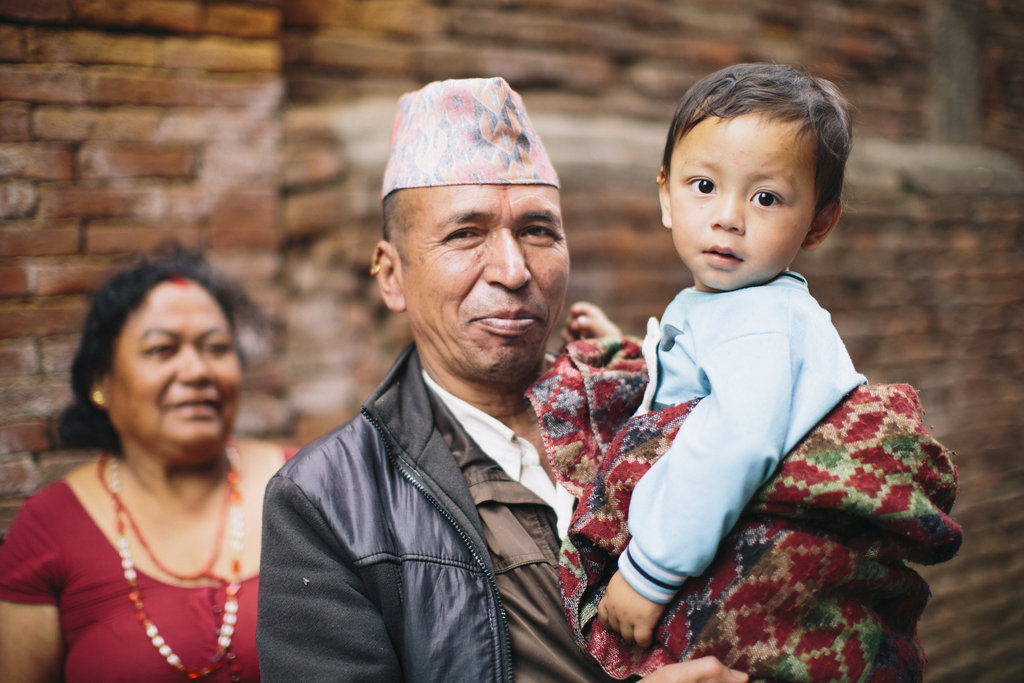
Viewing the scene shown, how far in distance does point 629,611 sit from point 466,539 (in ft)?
1.14

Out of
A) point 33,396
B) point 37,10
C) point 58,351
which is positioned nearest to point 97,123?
point 37,10

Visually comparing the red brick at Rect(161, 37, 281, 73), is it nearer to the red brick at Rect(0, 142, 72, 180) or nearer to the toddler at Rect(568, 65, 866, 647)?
the red brick at Rect(0, 142, 72, 180)

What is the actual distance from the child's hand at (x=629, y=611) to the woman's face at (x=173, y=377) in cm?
147

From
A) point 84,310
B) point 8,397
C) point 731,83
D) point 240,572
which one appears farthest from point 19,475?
point 731,83

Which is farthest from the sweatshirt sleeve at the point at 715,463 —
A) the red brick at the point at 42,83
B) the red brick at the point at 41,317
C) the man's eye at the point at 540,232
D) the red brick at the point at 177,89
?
the red brick at the point at 42,83

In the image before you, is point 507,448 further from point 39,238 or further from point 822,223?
point 39,238

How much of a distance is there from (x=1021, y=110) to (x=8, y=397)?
16.1 feet

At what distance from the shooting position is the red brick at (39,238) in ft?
6.86

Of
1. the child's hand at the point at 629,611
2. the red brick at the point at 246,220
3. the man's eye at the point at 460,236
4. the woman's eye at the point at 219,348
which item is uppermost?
the man's eye at the point at 460,236

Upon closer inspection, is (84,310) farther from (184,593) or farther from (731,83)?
(731,83)

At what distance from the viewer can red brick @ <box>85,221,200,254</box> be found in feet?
7.18

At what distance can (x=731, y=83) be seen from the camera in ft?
4.21

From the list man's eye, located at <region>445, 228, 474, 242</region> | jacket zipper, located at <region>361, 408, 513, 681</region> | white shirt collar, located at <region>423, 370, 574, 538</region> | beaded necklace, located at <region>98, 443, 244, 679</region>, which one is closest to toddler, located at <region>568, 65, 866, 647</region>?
jacket zipper, located at <region>361, 408, 513, 681</region>

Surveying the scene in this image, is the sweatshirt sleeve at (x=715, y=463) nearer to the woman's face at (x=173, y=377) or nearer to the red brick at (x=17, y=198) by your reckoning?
the woman's face at (x=173, y=377)
